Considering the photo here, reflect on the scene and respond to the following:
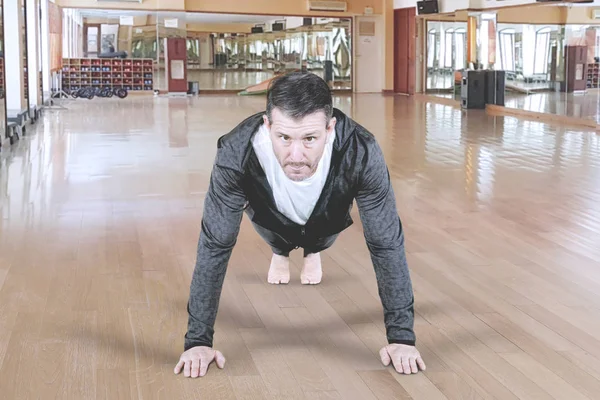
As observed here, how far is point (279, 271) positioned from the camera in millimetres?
3838

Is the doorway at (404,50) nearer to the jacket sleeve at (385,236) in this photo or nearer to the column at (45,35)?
the column at (45,35)

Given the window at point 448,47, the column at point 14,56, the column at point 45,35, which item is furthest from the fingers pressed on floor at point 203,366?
the window at point 448,47

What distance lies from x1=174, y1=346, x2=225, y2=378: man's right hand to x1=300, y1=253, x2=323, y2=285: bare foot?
114cm

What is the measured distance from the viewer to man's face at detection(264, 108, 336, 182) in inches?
89.5

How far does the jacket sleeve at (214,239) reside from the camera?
252 cm

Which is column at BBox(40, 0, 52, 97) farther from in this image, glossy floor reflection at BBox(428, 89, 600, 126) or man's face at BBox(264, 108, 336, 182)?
man's face at BBox(264, 108, 336, 182)

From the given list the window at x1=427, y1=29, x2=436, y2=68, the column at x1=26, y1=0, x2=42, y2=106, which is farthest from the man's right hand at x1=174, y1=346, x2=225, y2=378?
the window at x1=427, y1=29, x2=436, y2=68

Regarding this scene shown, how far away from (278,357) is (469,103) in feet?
46.6

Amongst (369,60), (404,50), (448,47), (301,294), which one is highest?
(404,50)

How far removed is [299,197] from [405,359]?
637 millimetres

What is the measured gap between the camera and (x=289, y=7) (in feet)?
75.6

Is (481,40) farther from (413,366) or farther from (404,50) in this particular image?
(413,366)

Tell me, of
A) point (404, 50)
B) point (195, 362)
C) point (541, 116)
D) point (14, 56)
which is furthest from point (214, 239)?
point (404, 50)

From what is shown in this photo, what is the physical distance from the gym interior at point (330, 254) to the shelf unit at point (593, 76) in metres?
0.02
